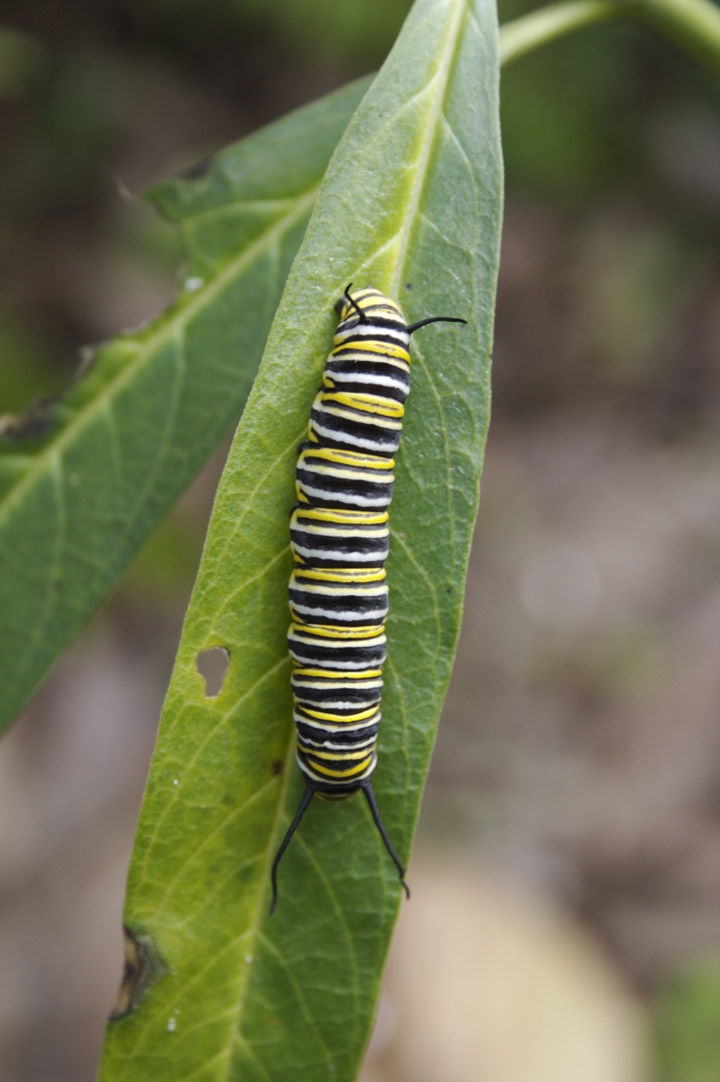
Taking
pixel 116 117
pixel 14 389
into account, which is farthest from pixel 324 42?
Result: pixel 14 389

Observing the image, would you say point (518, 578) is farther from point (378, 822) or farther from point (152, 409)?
point (378, 822)

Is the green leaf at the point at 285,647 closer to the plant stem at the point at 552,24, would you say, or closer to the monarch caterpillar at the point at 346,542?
Answer: the monarch caterpillar at the point at 346,542

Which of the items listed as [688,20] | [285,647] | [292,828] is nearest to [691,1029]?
[292,828]

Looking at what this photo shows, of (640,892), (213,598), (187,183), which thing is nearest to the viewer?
(213,598)

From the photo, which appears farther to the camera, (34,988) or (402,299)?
(34,988)

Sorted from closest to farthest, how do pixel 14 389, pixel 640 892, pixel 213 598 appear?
pixel 213 598, pixel 14 389, pixel 640 892

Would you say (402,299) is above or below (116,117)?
below

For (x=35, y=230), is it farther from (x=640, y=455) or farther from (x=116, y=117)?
(x=640, y=455)
